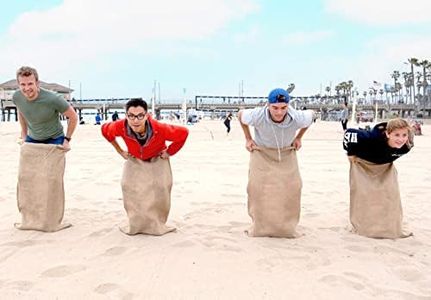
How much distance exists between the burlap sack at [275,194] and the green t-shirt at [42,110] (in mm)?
2063

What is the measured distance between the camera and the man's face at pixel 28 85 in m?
4.38

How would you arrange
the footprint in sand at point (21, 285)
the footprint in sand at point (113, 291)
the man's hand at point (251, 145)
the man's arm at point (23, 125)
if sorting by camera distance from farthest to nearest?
the man's arm at point (23, 125)
the man's hand at point (251, 145)
the footprint in sand at point (21, 285)
the footprint in sand at point (113, 291)

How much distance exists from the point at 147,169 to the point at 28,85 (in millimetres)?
1386

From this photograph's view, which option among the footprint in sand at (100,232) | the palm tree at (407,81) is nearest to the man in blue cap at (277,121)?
the footprint in sand at (100,232)

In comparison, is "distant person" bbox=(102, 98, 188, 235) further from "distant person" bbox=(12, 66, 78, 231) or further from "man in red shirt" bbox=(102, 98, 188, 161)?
"distant person" bbox=(12, 66, 78, 231)

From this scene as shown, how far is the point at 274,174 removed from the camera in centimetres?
448

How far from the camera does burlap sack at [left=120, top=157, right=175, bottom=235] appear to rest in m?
4.50

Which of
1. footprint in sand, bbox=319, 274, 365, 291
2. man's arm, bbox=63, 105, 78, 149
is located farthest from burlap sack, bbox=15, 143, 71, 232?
footprint in sand, bbox=319, 274, 365, 291

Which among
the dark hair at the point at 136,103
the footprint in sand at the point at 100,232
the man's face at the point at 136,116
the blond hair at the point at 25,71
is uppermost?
the blond hair at the point at 25,71

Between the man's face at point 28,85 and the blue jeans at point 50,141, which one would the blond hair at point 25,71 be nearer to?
the man's face at point 28,85

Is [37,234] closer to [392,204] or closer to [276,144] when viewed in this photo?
[276,144]

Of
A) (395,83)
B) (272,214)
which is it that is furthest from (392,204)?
(395,83)

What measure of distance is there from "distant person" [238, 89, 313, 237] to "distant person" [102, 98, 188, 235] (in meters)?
0.75

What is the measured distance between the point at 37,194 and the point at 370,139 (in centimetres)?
337
